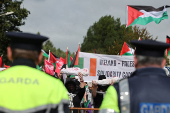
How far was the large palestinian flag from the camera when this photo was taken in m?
12.3

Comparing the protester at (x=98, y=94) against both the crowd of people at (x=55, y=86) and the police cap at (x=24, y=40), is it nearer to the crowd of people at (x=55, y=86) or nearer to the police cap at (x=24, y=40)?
the crowd of people at (x=55, y=86)

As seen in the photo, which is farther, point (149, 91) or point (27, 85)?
point (149, 91)

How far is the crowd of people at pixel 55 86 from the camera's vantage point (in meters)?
2.59

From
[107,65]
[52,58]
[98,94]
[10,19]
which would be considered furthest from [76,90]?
[10,19]

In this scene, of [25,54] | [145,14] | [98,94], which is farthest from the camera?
[145,14]

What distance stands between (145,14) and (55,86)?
10574mm

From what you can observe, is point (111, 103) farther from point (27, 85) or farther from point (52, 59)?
point (52, 59)

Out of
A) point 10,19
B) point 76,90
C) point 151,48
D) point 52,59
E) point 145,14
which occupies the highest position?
point 10,19


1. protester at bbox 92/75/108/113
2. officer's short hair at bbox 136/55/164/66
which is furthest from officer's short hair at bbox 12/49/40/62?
protester at bbox 92/75/108/113

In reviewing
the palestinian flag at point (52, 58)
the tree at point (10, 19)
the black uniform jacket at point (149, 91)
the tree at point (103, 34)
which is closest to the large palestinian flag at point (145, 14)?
the palestinian flag at point (52, 58)

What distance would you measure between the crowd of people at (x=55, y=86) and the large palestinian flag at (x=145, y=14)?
9.80 metres

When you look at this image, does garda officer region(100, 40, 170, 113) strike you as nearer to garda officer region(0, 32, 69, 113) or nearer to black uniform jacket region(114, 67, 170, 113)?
black uniform jacket region(114, 67, 170, 113)

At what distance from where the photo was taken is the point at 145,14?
1269cm

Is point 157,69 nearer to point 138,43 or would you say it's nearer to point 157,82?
point 157,82
